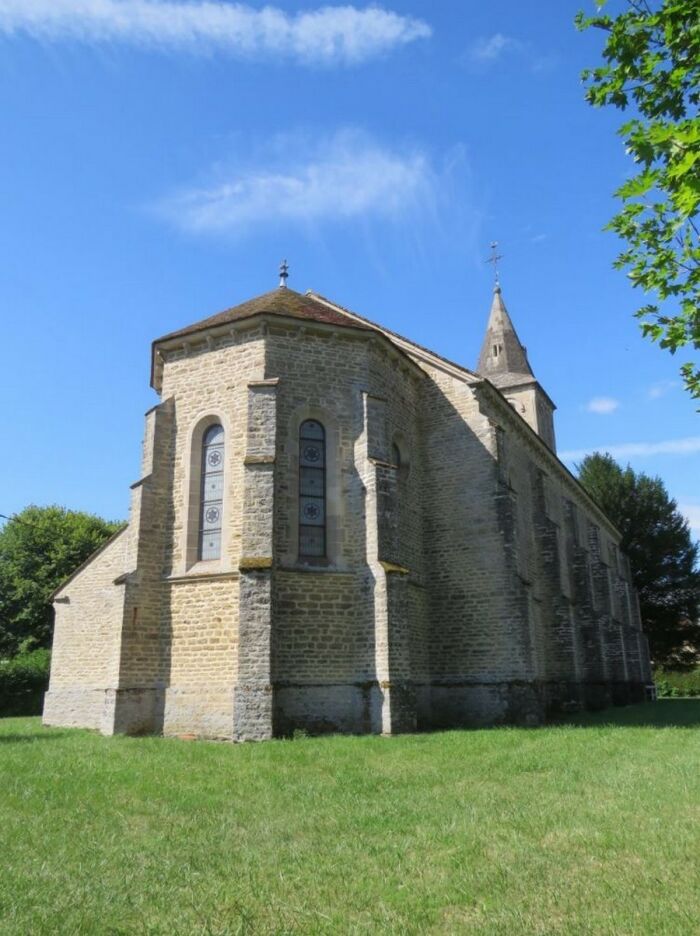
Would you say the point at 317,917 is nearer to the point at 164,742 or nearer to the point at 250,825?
the point at 250,825

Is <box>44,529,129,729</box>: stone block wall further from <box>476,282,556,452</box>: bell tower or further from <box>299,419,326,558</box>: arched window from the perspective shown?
<box>476,282,556,452</box>: bell tower

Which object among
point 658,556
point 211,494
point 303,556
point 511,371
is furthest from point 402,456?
point 658,556

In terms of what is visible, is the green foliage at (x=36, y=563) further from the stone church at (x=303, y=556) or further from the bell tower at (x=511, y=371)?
the bell tower at (x=511, y=371)

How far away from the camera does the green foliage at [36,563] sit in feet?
112

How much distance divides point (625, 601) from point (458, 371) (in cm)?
2167

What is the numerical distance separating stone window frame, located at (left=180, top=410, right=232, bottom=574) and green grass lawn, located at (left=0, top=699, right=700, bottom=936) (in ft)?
15.8

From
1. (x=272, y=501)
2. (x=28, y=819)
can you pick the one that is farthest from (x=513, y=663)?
(x=28, y=819)

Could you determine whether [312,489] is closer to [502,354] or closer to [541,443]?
[541,443]

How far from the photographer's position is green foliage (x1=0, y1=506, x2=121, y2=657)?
34.2 metres

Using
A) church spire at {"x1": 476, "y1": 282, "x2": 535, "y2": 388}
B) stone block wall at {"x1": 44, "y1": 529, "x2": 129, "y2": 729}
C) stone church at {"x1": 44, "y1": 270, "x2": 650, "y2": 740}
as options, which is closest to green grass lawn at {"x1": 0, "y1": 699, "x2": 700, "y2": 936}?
stone church at {"x1": 44, "y1": 270, "x2": 650, "y2": 740}

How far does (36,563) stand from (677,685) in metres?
37.4

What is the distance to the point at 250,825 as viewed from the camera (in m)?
6.80

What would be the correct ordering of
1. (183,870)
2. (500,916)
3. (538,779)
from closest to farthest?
(500,916) < (183,870) < (538,779)

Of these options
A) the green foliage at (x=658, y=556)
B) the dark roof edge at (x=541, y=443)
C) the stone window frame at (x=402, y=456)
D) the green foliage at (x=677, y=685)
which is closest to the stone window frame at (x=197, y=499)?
the stone window frame at (x=402, y=456)
